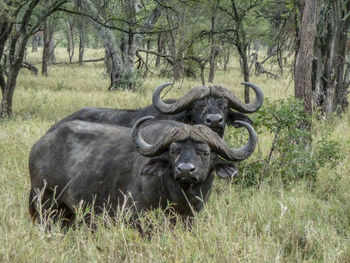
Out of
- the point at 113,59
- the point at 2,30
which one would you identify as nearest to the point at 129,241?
the point at 2,30

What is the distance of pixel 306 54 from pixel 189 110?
223cm

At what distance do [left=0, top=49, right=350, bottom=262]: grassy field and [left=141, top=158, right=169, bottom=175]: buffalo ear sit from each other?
38 cm

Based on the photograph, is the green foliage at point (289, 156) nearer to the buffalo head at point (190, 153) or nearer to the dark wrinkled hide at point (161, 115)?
the dark wrinkled hide at point (161, 115)

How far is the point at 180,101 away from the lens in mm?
5918

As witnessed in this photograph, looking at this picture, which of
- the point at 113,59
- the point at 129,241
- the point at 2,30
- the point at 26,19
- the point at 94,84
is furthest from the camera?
the point at 94,84

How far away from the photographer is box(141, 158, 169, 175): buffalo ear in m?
3.68

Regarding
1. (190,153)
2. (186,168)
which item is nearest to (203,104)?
(190,153)

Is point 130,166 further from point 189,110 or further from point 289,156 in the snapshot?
point 289,156

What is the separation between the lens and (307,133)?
612 centimetres

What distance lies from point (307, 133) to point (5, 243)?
4.16 metres

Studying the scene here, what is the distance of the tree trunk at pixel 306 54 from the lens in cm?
692

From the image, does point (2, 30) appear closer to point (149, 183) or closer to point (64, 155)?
point (64, 155)

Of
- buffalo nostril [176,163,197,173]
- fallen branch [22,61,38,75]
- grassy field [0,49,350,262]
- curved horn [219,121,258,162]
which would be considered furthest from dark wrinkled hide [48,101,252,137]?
fallen branch [22,61,38,75]

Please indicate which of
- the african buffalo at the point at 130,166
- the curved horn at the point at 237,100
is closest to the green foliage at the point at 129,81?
the curved horn at the point at 237,100
